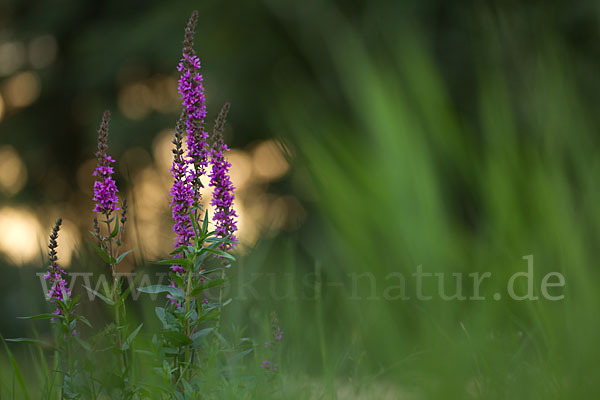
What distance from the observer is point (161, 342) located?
1384 millimetres

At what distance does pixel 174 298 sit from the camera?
151 centimetres

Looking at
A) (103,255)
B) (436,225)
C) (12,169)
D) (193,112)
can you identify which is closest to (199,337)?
(103,255)

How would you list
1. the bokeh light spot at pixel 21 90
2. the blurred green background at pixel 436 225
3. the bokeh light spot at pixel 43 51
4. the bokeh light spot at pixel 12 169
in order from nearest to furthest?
the blurred green background at pixel 436 225 < the bokeh light spot at pixel 12 169 < the bokeh light spot at pixel 43 51 < the bokeh light spot at pixel 21 90

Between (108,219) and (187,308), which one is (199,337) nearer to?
(187,308)

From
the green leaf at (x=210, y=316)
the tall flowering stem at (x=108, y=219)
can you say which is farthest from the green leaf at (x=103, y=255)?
the green leaf at (x=210, y=316)

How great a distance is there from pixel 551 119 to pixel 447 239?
0.75 ft

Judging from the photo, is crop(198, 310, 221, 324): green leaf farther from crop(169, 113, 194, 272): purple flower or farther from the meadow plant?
crop(169, 113, 194, 272): purple flower

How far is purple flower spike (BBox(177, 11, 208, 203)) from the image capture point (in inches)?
58.8

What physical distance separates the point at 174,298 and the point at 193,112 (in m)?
0.45

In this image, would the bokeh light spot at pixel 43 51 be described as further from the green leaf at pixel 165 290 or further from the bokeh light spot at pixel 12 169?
the green leaf at pixel 165 290

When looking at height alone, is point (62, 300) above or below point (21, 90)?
below

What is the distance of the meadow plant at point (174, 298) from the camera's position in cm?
138

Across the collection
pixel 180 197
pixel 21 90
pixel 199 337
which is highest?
pixel 21 90

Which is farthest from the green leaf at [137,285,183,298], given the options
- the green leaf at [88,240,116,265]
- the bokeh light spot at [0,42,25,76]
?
the bokeh light spot at [0,42,25,76]
